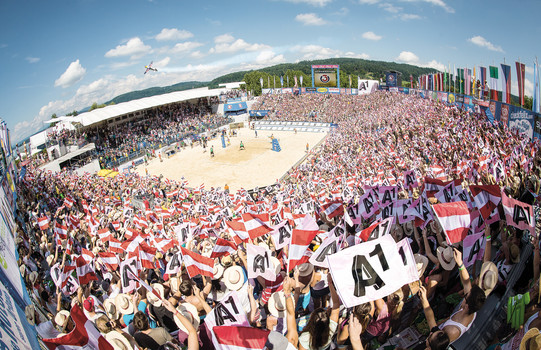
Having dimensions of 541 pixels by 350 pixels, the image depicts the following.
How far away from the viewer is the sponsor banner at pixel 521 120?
15508 millimetres

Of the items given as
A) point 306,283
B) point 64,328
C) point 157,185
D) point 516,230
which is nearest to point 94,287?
point 64,328

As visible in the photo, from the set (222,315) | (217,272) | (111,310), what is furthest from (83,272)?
(222,315)

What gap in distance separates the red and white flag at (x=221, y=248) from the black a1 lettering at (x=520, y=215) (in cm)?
556

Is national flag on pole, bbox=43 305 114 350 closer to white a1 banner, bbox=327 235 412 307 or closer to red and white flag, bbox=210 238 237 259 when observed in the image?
white a1 banner, bbox=327 235 412 307

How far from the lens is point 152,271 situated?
7766mm

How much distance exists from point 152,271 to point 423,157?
15.8 m

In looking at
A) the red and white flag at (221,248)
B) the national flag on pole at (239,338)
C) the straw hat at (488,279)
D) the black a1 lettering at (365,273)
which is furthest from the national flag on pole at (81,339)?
the straw hat at (488,279)

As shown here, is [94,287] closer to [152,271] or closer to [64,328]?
[152,271]

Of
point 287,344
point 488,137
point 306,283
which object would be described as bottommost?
point 306,283

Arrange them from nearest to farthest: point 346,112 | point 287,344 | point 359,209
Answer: point 287,344
point 359,209
point 346,112

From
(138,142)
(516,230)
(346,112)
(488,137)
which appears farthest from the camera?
(346,112)

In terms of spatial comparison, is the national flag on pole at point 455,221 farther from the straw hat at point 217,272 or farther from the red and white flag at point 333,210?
the straw hat at point 217,272

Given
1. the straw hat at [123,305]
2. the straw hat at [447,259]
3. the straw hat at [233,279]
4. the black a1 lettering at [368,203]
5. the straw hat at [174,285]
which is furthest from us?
the black a1 lettering at [368,203]

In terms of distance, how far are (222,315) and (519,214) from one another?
501 centimetres
